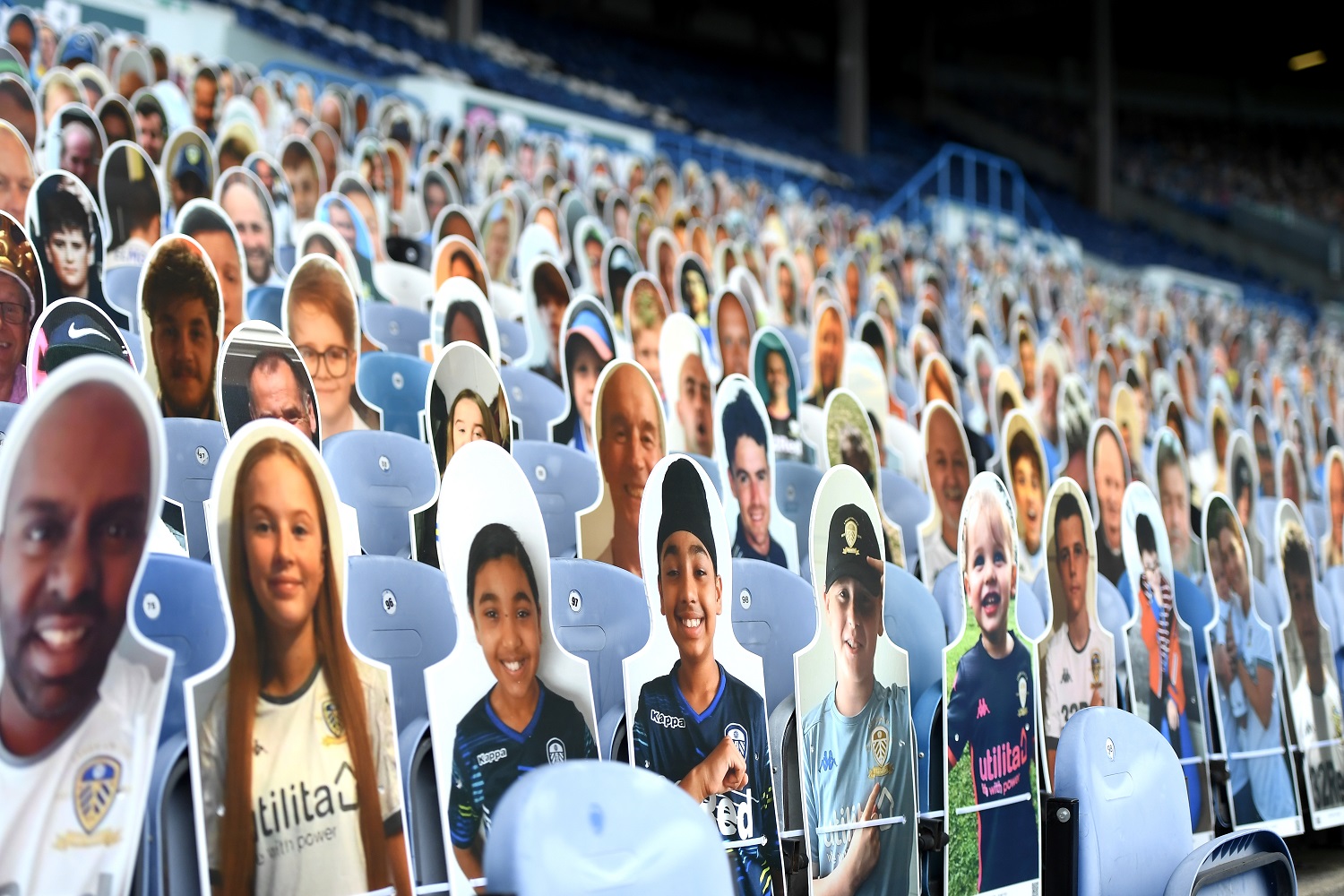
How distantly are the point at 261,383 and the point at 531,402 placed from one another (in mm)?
1393

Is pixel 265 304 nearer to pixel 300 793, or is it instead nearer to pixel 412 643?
pixel 412 643

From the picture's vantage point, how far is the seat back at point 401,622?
2.25 m

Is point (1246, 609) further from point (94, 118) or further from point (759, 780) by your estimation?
point (94, 118)

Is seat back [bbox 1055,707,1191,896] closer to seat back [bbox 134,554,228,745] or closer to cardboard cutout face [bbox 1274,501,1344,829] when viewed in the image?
cardboard cutout face [bbox 1274,501,1344,829]

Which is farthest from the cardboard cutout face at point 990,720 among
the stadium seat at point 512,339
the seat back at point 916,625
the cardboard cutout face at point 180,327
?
the stadium seat at point 512,339

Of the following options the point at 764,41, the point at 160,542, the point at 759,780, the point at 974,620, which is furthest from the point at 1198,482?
the point at 764,41

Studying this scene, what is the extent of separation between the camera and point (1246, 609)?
11.6ft

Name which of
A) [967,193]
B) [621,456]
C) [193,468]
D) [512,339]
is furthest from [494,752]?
[967,193]

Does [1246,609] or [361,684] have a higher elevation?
[1246,609]

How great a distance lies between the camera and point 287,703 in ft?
6.08

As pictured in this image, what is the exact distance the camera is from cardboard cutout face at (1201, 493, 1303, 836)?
3.31 metres

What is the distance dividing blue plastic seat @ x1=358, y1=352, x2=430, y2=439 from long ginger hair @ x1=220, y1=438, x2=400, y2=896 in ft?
6.04

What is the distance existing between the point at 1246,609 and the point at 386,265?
11.6 feet

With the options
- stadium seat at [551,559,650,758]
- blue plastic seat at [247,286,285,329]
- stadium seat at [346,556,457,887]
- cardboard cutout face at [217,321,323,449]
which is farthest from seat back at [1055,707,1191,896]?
blue plastic seat at [247,286,285,329]
